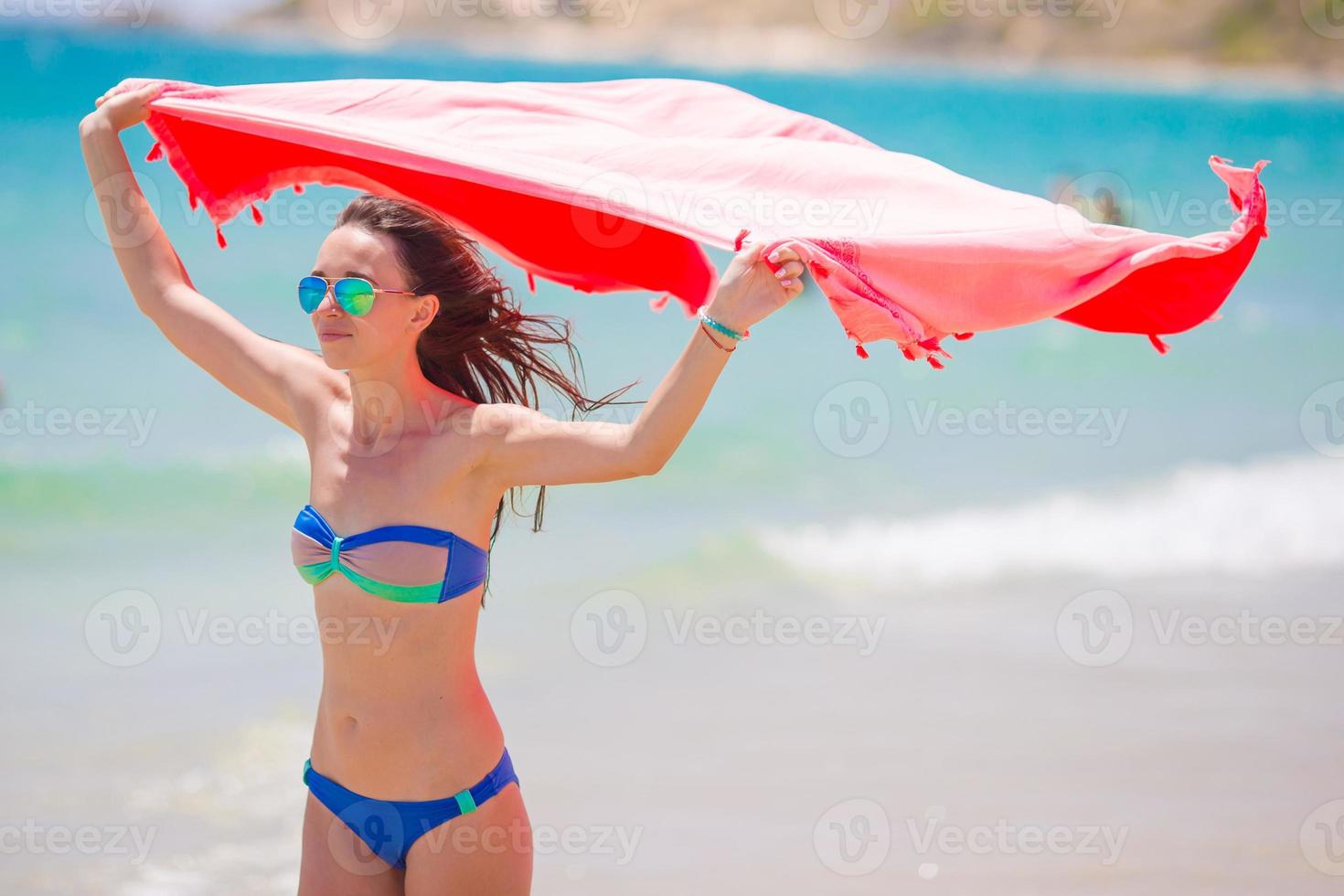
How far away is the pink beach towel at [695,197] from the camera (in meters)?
3.02

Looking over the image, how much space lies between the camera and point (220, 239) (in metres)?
3.93

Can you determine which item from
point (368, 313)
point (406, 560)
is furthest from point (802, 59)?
point (406, 560)

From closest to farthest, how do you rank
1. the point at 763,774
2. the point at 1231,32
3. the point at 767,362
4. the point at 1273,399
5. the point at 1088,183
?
the point at 763,774 < the point at 1273,399 < the point at 767,362 < the point at 1088,183 < the point at 1231,32

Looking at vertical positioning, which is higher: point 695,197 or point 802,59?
point 802,59

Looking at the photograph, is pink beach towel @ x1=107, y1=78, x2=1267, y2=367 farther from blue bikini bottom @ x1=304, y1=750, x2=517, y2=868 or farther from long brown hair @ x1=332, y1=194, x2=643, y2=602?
blue bikini bottom @ x1=304, y1=750, x2=517, y2=868

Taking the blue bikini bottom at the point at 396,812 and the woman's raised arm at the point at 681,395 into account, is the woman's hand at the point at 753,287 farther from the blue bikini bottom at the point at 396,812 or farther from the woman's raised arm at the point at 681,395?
the blue bikini bottom at the point at 396,812

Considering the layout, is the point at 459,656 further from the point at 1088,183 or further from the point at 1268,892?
the point at 1088,183

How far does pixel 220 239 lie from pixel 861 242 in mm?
1893

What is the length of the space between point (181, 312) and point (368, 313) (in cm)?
62

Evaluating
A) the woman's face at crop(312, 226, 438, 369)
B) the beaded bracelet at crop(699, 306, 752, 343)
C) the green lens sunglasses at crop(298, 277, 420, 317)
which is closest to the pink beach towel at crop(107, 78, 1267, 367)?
the beaded bracelet at crop(699, 306, 752, 343)

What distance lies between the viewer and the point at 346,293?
3.13m

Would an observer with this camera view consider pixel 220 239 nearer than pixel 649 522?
Yes

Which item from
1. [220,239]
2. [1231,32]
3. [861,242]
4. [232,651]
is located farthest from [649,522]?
[1231,32]

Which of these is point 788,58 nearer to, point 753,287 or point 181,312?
point 181,312
